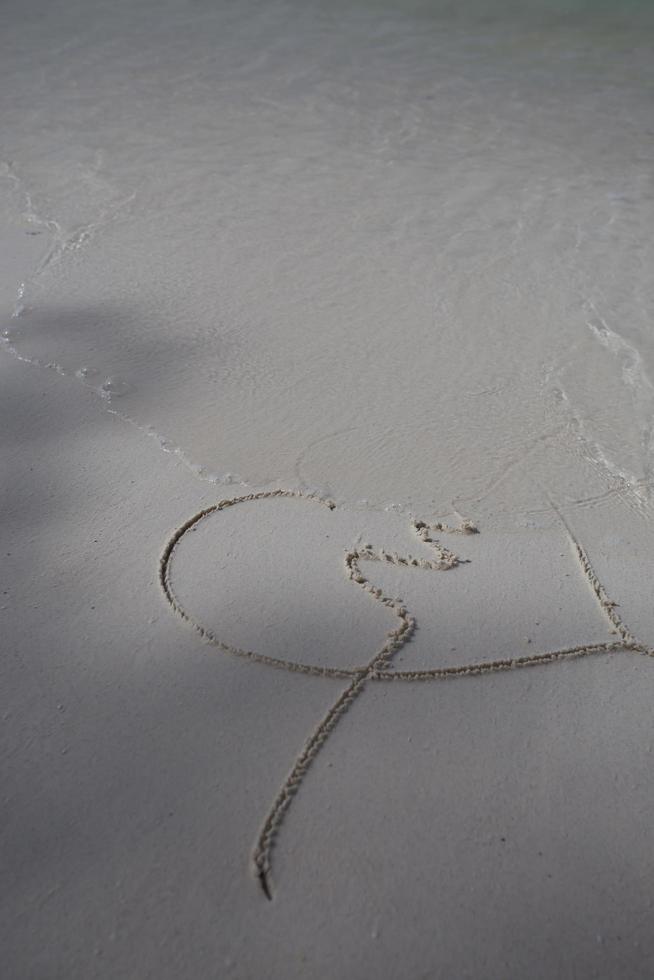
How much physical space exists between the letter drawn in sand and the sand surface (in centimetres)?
1

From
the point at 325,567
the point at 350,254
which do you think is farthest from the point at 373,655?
the point at 350,254

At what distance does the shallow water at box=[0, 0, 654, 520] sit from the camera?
273cm

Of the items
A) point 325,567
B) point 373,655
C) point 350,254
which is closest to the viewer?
point 373,655

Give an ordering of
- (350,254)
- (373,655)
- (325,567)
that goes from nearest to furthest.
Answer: (373,655)
(325,567)
(350,254)

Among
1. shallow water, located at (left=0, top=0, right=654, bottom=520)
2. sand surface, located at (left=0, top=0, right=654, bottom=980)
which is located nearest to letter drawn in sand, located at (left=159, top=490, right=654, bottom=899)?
sand surface, located at (left=0, top=0, right=654, bottom=980)

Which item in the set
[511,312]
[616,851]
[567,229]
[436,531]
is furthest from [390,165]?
[616,851]

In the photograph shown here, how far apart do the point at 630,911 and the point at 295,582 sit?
1.01 metres

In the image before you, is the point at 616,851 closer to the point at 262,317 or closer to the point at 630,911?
the point at 630,911

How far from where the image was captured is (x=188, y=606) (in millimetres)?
2051

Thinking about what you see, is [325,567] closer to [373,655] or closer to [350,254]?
[373,655]

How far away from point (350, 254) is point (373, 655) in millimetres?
2502

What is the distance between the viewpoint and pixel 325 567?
2182mm

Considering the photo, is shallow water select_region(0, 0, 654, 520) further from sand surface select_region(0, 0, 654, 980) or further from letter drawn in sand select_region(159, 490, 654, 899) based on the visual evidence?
letter drawn in sand select_region(159, 490, 654, 899)

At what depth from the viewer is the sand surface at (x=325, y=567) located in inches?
58.6
